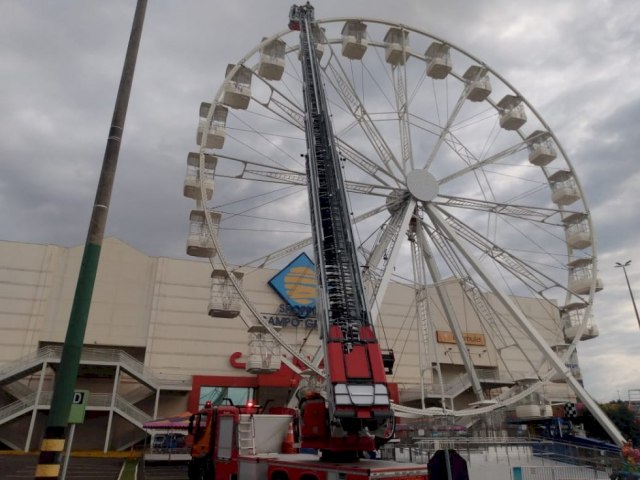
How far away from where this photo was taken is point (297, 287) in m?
39.7

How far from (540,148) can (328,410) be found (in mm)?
20457

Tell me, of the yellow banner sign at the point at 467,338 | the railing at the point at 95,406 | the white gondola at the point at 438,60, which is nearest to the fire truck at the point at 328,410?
the white gondola at the point at 438,60

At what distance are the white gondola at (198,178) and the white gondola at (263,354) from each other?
5989mm

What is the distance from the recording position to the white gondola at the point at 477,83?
2516cm

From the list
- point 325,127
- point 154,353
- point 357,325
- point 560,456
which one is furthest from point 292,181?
point 154,353

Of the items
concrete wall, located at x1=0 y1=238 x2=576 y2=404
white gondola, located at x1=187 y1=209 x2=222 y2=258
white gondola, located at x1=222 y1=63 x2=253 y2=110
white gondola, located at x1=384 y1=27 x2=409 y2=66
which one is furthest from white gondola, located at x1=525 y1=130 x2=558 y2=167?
white gondola, located at x1=187 y1=209 x2=222 y2=258

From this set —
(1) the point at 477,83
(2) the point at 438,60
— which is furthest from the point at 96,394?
(1) the point at 477,83

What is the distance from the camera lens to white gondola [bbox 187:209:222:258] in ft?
64.7

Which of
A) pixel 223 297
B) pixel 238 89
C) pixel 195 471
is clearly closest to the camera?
pixel 195 471

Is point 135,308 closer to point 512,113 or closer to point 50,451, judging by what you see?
point 512,113

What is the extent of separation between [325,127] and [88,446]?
28.4 metres

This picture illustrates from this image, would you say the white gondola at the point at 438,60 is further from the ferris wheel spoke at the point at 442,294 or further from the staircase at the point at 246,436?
the staircase at the point at 246,436

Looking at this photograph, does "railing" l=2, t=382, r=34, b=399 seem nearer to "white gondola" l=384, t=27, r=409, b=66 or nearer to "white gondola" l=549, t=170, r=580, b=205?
"white gondola" l=384, t=27, r=409, b=66

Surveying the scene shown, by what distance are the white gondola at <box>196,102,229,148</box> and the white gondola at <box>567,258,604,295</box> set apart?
18384mm
